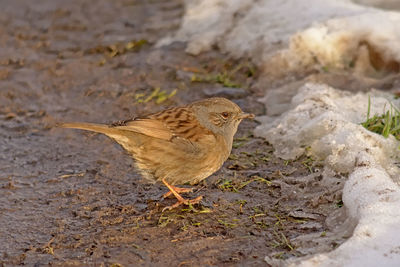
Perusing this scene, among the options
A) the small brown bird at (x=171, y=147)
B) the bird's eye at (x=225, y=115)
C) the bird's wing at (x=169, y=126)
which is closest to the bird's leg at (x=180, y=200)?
the small brown bird at (x=171, y=147)

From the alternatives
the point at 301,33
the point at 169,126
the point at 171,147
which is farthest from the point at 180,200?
the point at 301,33

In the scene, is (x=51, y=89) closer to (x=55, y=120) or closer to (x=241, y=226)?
(x=55, y=120)

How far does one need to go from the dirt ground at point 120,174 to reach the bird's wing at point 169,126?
1.86ft

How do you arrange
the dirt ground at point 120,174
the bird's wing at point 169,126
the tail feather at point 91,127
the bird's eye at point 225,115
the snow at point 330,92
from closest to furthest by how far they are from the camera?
the snow at point 330,92, the dirt ground at point 120,174, the tail feather at point 91,127, the bird's wing at point 169,126, the bird's eye at point 225,115

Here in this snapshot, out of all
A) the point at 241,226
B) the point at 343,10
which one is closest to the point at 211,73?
the point at 343,10

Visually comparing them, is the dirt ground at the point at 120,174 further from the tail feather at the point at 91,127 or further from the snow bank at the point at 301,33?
the tail feather at the point at 91,127

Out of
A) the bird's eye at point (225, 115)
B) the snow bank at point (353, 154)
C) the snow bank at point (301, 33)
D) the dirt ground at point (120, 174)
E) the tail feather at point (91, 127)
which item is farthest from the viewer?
the snow bank at point (301, 33)

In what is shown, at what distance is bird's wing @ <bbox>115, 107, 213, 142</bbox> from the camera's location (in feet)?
18.3

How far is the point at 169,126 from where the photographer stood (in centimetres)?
570

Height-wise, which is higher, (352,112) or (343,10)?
(343,10)

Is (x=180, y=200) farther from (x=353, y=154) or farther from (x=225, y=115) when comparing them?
(x=353, y=154)

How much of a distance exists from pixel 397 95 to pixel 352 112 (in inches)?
30.1

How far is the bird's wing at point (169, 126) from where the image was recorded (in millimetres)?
→ 5578

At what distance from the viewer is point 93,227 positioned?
5176 mm
